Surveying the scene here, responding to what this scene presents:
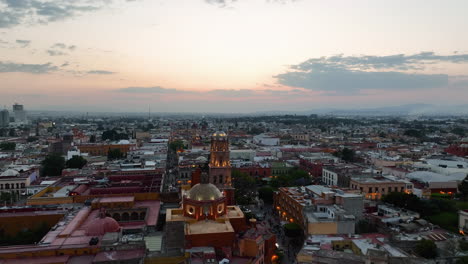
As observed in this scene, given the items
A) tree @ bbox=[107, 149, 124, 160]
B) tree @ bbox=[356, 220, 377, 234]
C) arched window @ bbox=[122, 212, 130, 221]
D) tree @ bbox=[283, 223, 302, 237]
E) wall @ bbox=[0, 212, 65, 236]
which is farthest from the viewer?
tree @ bbox=[107, 149, 124, 160]

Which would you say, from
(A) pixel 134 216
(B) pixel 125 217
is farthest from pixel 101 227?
(A) pixel 134 216

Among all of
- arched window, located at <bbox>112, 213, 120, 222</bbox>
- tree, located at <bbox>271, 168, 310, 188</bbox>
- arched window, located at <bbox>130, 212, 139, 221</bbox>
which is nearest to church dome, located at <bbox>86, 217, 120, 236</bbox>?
arched window, located at <bbox>112, 213, 120, 222</bbox>

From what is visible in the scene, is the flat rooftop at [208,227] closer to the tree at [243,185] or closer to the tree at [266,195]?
the tree at [243,185]

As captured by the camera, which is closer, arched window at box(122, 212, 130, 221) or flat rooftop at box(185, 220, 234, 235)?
flat rooftop at box(185, 220, 234, 235)

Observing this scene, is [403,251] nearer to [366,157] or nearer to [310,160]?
[310,160]

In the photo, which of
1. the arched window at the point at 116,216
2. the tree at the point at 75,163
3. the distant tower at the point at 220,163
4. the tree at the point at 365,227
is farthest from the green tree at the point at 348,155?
the arched window at the point at 116,216

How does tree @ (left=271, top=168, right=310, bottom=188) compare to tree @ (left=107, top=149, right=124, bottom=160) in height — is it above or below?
below

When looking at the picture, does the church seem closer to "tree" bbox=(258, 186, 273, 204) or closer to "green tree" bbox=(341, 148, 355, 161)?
"tree" bbox=(258, 186, 273, 204)
